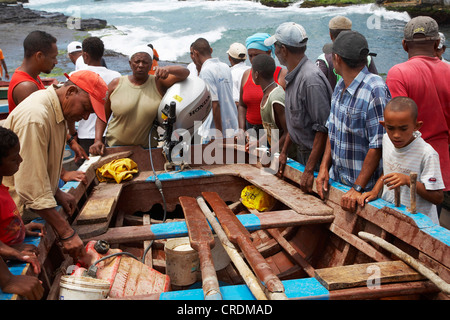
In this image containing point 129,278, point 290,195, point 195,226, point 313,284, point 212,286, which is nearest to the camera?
point 212,286

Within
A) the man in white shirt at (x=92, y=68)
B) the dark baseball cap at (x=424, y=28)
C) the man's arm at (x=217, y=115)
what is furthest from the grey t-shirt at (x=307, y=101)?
the man in white shirt at (x=92, y=68)

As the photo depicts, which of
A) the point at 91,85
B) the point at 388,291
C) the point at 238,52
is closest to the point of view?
the point at 388,291

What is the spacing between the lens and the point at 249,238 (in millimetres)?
2770

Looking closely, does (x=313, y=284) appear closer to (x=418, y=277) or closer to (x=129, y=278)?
(x=418, y=277)

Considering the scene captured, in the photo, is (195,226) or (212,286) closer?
(212,286)

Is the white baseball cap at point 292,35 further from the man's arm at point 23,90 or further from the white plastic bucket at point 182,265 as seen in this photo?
the man's arm at point 23,90

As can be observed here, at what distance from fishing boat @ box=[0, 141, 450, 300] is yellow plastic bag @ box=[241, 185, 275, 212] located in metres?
0.05

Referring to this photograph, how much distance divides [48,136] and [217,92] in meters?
3.23

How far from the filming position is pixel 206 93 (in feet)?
13.1

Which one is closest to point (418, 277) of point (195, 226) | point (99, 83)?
point (195, 226)

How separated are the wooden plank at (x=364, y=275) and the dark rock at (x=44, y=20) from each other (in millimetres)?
30179

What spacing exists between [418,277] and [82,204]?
2880mm

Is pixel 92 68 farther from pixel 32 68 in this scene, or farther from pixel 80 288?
pixel 80 288

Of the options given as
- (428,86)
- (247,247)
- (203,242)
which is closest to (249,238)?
(247,247)
